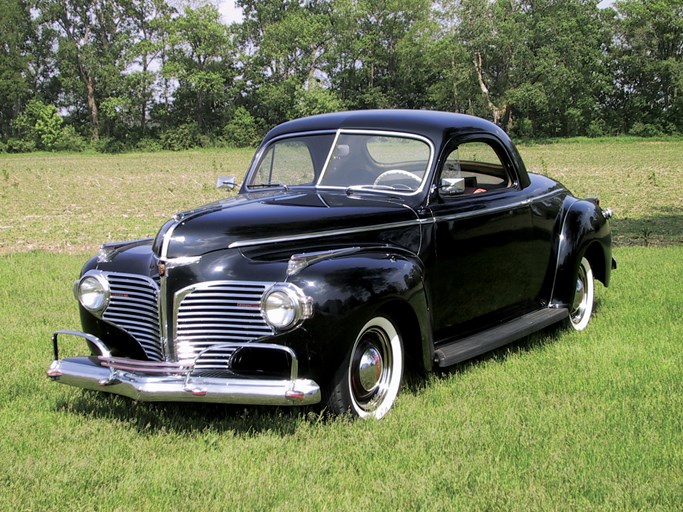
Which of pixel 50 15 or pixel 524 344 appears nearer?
pixel 524 344

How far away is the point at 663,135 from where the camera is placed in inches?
2045

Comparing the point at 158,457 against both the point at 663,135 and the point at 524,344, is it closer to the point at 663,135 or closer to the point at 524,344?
the point at 524,344

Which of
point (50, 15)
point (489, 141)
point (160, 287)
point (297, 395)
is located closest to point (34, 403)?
point (160, 287)

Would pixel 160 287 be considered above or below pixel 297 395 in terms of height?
above

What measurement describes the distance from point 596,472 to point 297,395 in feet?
4.89

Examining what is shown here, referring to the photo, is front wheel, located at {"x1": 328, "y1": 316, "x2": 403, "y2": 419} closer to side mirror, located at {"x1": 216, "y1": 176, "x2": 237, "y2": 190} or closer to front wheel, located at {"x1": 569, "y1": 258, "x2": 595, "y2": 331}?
side mirror, located at {"x1": 216, "y1": 176, "x2": 237, "y2": 190}

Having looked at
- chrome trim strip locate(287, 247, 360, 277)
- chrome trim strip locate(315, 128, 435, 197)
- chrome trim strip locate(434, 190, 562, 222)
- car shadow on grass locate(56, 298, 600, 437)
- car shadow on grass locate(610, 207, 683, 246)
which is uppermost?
chrome trim strip locate(315, 128, 435, 197)

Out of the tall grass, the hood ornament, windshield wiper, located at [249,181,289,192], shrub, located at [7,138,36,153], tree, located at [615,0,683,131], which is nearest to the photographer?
the tall grass

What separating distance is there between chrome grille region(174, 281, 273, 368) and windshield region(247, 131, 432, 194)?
1.50 meters

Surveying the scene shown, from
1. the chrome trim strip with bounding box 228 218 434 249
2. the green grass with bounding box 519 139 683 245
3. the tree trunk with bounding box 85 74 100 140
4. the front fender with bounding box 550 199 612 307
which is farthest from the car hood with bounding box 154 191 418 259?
the tree trunk with bounding box 85 74 100 140

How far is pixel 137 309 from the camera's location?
450cm

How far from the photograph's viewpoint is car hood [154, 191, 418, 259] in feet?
14.1

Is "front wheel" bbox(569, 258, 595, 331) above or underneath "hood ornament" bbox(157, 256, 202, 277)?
underneath

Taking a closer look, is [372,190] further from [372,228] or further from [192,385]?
[192,385]
